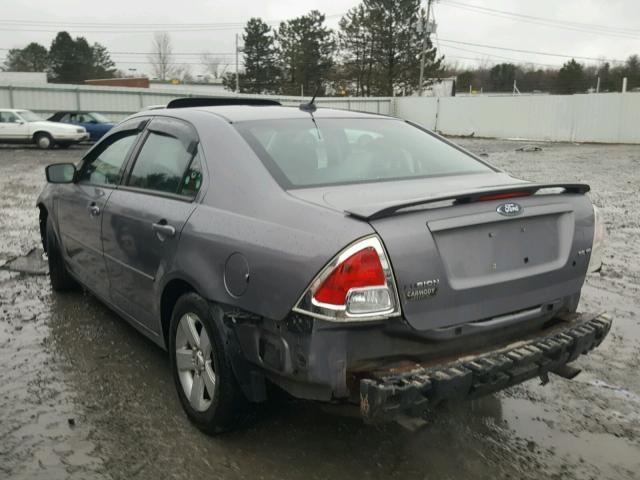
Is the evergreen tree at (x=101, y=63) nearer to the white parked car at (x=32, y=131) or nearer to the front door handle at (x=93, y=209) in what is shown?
the white parked car at (x=32, y=131)

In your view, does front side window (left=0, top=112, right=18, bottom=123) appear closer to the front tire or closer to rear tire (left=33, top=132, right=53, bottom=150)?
rear tire (left=33, top=132, right=53, bottom=150)

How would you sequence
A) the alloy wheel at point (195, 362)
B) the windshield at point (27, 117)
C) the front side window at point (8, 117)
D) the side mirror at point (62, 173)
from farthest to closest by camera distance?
the windshield at point (27, 117), the front side window at point (8, 117), the side mirror at point (62, 173), the alloy wheel at point (195, 362)

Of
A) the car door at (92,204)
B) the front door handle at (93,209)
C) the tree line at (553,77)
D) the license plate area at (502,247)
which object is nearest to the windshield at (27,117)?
the car door at (92,204)

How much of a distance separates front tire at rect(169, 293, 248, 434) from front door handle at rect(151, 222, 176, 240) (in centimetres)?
35

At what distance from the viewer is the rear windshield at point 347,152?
3.09 m

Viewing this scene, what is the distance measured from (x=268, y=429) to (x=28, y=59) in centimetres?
7868

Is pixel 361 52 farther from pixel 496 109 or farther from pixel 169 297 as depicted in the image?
pixel 169 297

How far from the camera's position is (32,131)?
23.6 m

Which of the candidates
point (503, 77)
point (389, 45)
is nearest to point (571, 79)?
point (503, 77)

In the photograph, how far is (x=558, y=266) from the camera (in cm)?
291

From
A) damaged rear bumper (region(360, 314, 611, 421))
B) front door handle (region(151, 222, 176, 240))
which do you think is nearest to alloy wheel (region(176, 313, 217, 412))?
front door handle (region(151, 222, 176, 240))

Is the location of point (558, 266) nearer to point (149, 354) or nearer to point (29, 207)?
point (149, 354)

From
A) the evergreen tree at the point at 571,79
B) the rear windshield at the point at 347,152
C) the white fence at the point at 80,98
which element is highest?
the evergreen tree at the point at 571,79

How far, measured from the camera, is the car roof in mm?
3512
